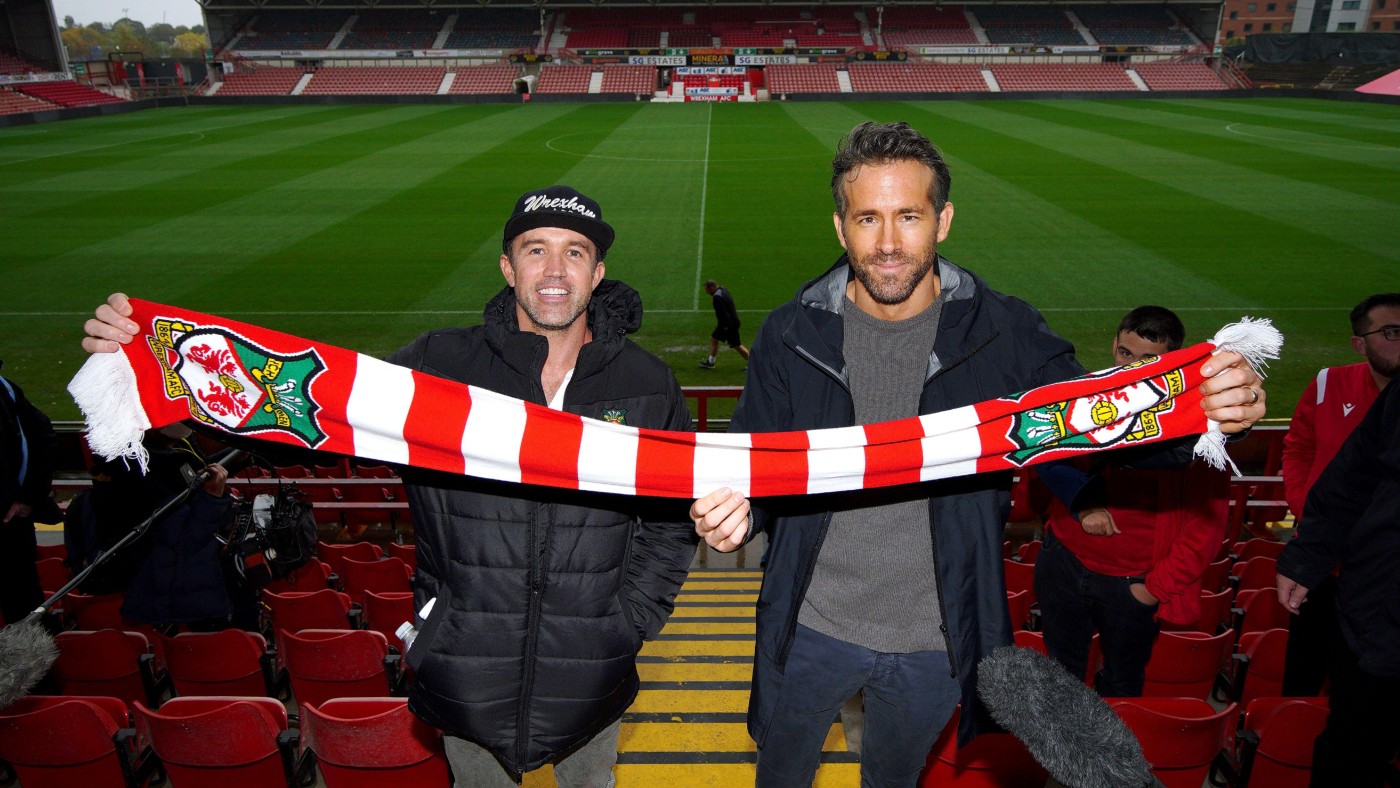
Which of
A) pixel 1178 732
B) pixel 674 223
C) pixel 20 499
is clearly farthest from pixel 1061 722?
pixel 674 223

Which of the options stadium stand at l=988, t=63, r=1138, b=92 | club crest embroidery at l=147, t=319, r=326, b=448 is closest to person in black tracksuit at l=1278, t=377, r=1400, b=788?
club crest embroidery at l=147, t=319, r=326, b=448

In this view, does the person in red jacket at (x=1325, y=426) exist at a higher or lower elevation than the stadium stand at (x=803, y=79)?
lower

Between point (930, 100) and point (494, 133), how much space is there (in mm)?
24570

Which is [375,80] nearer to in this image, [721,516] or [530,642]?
[530,642]

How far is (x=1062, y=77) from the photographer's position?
48.9m

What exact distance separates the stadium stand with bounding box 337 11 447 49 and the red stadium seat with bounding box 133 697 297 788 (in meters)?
59.7

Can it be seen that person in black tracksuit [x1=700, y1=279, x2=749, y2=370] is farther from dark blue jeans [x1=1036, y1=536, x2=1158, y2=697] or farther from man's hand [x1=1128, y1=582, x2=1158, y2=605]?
man's hand [x1=1128, y1=582, x2=1158, y2=605]

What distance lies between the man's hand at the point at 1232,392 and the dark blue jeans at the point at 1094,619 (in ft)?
4.05

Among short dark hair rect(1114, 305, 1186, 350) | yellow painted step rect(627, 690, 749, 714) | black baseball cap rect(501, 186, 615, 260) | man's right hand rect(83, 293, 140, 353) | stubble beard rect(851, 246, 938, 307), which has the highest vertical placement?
black baseball cap rect(501, 186, 615, 260)

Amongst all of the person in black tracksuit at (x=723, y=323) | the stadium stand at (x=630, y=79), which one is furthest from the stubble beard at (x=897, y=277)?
the stadium stand at (x=630, y=79)

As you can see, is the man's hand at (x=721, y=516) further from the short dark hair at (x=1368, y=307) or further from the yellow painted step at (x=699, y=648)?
the short dark hair at (x=1368, y=307)

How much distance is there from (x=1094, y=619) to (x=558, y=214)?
114 inches

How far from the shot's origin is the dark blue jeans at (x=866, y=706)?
2.58 m

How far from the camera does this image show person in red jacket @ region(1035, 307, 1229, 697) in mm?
3326
